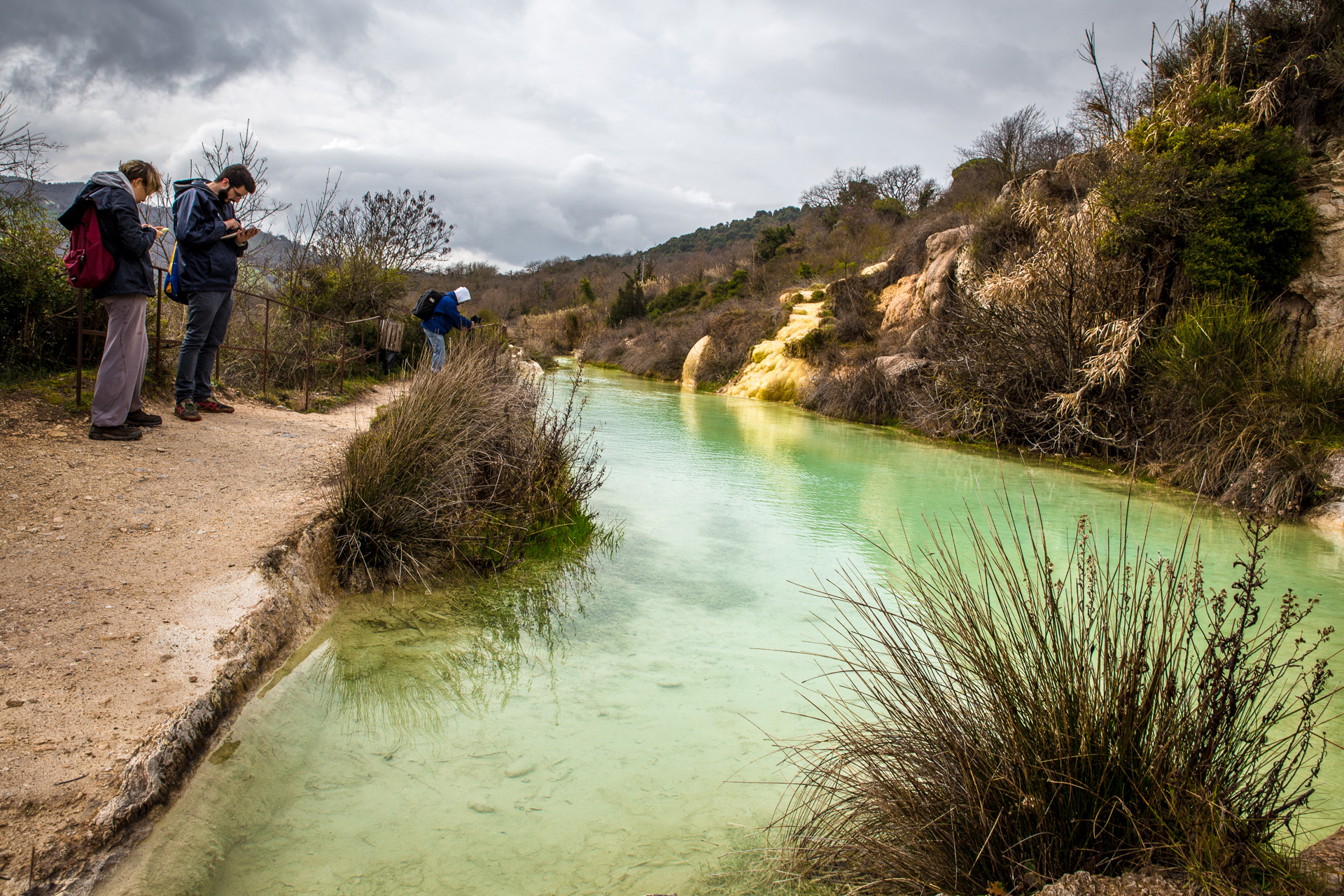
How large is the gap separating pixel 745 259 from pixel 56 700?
4414 centimetres

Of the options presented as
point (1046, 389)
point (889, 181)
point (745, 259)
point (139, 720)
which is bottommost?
point (139, 720)

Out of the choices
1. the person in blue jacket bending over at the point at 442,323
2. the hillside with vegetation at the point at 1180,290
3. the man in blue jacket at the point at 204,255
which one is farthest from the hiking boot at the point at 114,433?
the hillside with vegetation at the point at 1180,290

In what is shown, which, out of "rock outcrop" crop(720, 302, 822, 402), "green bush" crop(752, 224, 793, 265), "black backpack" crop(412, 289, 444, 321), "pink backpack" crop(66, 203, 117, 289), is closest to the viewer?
"pink backpack" crop(66, 203, 117, 289)

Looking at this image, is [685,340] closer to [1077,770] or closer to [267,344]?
[267,344]

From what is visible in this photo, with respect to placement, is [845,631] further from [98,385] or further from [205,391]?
[205,391]

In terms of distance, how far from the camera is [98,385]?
200 inches

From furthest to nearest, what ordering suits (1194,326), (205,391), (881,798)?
(1194,326) → (205,391) → (881,798)

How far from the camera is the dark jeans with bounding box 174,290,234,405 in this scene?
621cm

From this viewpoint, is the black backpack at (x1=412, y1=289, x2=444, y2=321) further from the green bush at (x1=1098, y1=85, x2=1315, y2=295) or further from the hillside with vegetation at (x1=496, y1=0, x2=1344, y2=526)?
the green bush at (x1=1098, y1=85, x2=1315, y2=295)

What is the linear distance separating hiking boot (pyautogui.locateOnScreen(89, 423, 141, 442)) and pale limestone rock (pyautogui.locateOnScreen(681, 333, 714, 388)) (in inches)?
872

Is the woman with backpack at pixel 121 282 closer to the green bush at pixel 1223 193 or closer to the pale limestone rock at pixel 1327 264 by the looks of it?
the green bush at pixel 1223 193

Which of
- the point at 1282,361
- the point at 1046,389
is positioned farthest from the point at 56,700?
the point at 1046,389

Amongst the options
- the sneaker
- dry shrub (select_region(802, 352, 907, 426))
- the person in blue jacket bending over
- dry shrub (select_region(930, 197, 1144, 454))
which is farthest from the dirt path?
dry shrub (select_region(802, 352, 907, 426))

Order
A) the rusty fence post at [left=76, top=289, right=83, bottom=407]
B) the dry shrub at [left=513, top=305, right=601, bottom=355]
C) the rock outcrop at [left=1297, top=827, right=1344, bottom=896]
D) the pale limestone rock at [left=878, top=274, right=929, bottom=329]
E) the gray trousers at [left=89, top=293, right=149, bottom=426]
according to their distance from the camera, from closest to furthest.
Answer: the rock outcrop at [left=1297, top=827, right=1344, bottom=896] → the gray trousers at [left=89, top=293, right=149, bottom=426] → the rusty fence post at [left=76, top=289, right=83, bottom=407] → the pale limestone rock at [left=878, top=274, right=929, bottom=329] → the dry shrub at [left=513, top=305, right=601, bottom=355]
